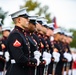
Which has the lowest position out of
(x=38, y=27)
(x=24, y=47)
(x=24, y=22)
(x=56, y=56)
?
(x=56, y=56)

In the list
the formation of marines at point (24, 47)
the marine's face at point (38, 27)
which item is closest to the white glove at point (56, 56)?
the formation of marines at point (24, 47)

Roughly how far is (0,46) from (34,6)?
26.0m

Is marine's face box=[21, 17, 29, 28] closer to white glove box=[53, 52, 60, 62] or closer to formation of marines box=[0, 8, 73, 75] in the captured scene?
formation of marines box=[0, 8, 73, 75]

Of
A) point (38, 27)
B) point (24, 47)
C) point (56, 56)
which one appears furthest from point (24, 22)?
point (56, 56)

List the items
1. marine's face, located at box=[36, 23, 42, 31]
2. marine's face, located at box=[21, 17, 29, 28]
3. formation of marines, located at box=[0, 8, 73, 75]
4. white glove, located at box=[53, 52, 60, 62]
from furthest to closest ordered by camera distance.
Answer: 1. white glove, located at box=[53, 52, 60, 62]
2. marine's face, located at box=[36, 23, 42, 31]
3. marine's face, located at box=[21, 17, 29, 28]
4. formation of marines, located at box=[0, 8, 73, 75]

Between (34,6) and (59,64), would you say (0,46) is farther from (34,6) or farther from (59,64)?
(34,6)

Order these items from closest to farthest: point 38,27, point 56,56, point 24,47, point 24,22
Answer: point 24,47
point 24,22
point 38,27
point 56,56

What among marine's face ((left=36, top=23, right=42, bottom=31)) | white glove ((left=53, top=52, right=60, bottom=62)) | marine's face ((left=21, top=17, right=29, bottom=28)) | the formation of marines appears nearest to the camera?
the formation of marines

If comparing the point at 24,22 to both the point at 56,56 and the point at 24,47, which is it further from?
the point at 56,56

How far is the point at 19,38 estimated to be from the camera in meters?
6.76

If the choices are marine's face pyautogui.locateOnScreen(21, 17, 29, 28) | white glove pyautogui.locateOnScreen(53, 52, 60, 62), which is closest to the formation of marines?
marine's face pyautogui.locateOnScreen(21, 17, 29, 28)

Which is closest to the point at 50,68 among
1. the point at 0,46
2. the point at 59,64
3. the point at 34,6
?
the point at 59,64

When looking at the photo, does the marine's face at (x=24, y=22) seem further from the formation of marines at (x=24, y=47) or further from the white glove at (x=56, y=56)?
the white glove at (x=56, y=56)

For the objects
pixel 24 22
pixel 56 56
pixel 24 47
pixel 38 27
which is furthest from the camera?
pixel 56 56
